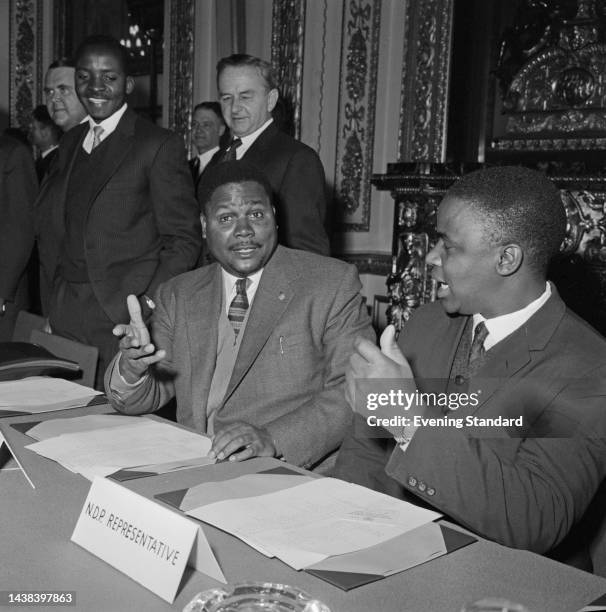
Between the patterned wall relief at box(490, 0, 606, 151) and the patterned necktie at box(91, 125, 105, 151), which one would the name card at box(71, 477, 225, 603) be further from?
the patterned wall relief at box(490, 0, 606, 151)

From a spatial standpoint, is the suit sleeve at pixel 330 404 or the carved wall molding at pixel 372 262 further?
the carved wall molding at pixel 372 262

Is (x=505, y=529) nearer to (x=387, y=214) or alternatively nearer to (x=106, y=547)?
(x=106, y=547)

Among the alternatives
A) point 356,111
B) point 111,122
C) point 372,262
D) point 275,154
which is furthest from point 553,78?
point 111,122

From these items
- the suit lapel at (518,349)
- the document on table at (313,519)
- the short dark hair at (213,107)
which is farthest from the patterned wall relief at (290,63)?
the document on table at (313,519)

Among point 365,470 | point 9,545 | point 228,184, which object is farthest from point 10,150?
point 9,545

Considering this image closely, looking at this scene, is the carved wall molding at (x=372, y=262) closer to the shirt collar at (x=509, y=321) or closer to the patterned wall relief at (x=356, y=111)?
the patterned wall relief at (x=356, y=111)

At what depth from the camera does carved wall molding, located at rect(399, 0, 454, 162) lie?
4262 mm

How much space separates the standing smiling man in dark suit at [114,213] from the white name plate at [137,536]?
187 centimetres

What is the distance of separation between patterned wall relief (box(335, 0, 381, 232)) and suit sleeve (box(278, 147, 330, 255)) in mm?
1616

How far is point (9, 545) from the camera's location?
46.3 inches

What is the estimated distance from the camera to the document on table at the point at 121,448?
1.55m

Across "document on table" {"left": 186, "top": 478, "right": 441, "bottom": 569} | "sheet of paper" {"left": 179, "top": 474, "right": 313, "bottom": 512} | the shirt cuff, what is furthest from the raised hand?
"document on table" {"left": 186, "top": 478, "right": 441, "bottom": 569}

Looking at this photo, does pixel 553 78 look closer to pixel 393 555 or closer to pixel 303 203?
pixel 303 203

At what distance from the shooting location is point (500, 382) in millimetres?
1617
